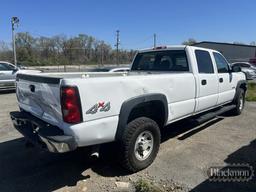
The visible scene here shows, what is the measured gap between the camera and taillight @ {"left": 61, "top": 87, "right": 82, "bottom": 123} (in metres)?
2.61

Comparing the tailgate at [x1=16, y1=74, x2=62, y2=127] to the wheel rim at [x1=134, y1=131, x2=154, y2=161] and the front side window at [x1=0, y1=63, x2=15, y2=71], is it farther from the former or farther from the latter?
the front side window at [x1=0, y1=63, x2=15, y2=71]

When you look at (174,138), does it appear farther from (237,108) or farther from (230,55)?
(230,55)

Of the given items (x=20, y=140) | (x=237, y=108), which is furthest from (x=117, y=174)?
(x=237, y=108)

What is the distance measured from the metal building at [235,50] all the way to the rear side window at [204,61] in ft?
128

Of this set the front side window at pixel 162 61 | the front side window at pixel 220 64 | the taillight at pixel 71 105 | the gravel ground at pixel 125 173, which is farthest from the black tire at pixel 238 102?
the taillight at pixel 71 105

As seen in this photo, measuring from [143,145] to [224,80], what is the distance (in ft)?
10.4

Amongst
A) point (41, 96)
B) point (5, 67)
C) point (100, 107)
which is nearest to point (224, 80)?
point (100, 107)

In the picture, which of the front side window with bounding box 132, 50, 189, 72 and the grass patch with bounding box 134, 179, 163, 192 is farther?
the front side window with bounding box 132, 50, 189, 72

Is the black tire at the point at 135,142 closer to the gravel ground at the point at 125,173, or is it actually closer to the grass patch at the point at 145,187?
the gravel ground at the point at 125,173

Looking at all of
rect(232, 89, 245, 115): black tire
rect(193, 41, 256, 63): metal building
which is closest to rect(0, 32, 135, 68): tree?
rect(193, 41, 256, 63): metal building

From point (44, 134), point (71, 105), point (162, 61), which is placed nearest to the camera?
point (71, 105)

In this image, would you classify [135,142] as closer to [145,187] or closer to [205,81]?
[145,187]

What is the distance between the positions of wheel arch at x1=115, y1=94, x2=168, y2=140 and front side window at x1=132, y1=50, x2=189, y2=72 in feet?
4.04

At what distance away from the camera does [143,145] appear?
3580mm
